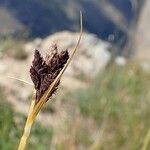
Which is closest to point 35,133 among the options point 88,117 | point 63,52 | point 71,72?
point 63,52

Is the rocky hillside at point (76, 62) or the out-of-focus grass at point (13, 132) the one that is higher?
the out-of-focus grass at point (13, 132)

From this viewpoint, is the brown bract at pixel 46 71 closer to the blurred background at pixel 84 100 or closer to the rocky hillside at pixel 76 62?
the blurred background at pixel 84 100

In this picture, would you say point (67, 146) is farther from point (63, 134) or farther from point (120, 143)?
point (120, 143)

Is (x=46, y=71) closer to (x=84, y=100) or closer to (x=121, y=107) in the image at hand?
(x=121, y=107)

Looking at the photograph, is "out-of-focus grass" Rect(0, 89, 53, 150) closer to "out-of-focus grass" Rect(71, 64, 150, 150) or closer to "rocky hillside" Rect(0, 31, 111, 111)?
"out-of-focus grass" Rect(71, 64, 150, 150)

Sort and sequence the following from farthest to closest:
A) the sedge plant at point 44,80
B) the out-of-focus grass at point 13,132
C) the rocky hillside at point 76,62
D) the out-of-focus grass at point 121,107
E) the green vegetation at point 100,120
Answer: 1. the rocky hillside at point 76,62
2. the out-of-focus grass at point 121,107
3. the green vegetation at point 100,120
4. the out-of-focus grass at point 13,132
5. the sedge plant at point 44,80

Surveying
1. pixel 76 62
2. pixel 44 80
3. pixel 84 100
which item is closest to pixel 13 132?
pixel 44 80


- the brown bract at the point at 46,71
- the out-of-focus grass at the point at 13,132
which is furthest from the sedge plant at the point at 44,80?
the out-of-focus grass at the point at 13,132
